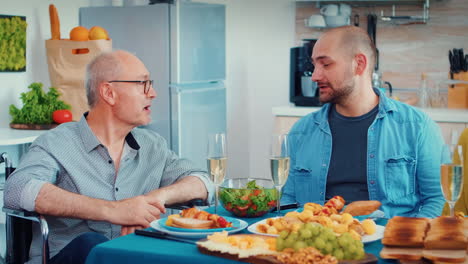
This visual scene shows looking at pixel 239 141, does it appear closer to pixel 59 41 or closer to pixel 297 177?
pixel 59 41

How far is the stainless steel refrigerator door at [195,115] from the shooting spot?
4754 millimetres

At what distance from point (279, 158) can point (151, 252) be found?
0.46 metres

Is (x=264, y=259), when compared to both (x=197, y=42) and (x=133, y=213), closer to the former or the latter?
(x=133, y=213)

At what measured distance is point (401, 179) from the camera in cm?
249

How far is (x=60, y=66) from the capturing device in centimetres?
434

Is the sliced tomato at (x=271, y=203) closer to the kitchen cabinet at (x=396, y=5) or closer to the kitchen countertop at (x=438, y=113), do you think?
the kitchen countertop at (x=438, y=113)

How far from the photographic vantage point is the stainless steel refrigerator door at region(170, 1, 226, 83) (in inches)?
184

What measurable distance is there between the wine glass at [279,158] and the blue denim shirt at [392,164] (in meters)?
0.66

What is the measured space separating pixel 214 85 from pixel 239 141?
0.71 metres

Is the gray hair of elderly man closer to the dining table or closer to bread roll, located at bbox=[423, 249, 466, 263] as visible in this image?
the dining table

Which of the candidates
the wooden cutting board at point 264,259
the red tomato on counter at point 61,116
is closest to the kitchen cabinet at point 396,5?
the red tomato on counter at point 61,116

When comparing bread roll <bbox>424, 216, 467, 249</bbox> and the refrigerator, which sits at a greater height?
the refrigerator

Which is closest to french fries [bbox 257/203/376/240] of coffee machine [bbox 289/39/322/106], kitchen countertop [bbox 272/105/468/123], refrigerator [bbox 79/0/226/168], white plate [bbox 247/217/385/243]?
white plate [bbox 247/217/385/243]

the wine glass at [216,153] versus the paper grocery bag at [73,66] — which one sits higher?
the paper grocery bag at [73,66]
